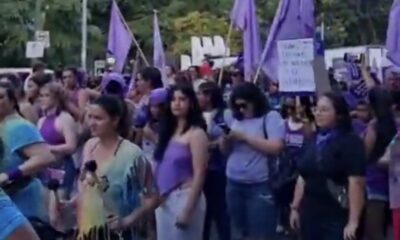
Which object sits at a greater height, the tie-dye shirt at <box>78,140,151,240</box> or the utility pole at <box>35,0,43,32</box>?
the tie-dye shirt at <box>78,140,151,240</box>

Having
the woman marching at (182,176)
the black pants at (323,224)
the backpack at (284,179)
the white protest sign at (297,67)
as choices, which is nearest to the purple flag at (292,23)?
the white protest sign at (297,67)

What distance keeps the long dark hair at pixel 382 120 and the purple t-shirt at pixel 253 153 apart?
0.72 m

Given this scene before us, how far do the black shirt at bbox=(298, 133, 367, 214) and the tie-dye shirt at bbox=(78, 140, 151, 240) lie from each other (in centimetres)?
152

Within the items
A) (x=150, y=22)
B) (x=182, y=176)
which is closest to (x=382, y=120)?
(x=182, y=176)

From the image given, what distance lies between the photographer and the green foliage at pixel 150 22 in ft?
131

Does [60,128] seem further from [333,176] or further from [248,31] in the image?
[248,31]

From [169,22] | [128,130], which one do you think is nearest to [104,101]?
[128,130]

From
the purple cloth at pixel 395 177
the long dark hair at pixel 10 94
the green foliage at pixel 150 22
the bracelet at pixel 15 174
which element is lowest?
the green foliage at pixel 150 22

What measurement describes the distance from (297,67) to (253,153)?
6.85ft

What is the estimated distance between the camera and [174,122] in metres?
8.66

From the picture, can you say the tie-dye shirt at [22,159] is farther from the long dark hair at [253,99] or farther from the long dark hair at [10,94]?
the long dark hair at [253,99]

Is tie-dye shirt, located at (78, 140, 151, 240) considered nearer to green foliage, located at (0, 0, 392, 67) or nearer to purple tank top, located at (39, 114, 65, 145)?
purple tank top, located at (39, 114, 65, 145)

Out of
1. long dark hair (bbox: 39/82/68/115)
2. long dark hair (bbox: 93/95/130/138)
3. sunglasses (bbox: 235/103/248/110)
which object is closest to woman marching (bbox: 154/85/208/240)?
sunglasses (bbox: 235/103/248/110)

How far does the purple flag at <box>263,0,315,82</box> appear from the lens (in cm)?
1196
